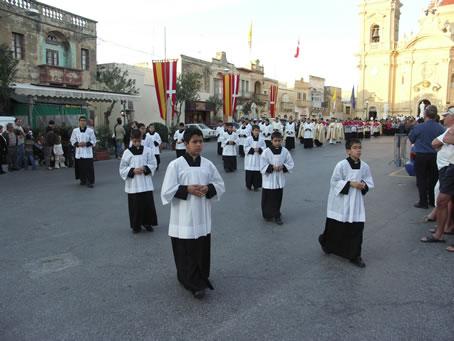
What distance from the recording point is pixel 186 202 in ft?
12.9

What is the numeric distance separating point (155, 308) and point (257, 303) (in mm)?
932

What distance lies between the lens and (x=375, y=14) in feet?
179

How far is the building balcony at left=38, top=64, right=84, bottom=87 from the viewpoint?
2230 cm

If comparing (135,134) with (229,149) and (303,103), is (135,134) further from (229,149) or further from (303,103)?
(303,103)

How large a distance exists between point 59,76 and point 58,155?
10934 mm

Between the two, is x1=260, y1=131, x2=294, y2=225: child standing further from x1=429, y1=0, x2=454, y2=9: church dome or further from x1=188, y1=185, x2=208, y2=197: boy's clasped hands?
x1=429, y1=0, x2=454, y2=9: church dome

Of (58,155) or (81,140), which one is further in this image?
(58,155)

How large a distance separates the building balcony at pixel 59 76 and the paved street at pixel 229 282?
55.6 feet

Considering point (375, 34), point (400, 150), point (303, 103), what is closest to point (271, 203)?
point (400, 150)

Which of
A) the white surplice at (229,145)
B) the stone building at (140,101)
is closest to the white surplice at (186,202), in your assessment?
the white surplice at (229,145)

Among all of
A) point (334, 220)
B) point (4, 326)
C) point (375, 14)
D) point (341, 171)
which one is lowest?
point (4, 326)

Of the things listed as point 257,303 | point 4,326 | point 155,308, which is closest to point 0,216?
point 4,326

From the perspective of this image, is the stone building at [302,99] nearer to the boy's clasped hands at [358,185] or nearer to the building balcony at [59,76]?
the building balcony at [59,76]

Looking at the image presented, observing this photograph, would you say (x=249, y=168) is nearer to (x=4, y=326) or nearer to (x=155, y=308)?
A: (x=155, y=308)
